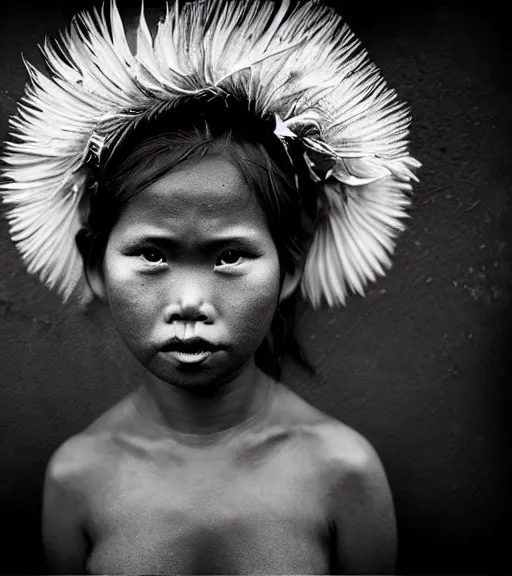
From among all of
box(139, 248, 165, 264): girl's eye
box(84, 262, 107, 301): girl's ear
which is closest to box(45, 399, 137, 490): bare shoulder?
box(84, 262, 107, 301): girl's ear

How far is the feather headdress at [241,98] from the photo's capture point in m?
1.28

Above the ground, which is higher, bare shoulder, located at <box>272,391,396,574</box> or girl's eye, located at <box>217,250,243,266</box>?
girl's eye, located at <box>217,250,243,266</box>

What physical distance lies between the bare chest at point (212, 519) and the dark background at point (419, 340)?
307 millimetres

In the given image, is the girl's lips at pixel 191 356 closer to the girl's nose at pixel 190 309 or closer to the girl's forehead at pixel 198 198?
the girl's nose at pixel 190 309

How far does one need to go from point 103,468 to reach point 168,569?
185mm

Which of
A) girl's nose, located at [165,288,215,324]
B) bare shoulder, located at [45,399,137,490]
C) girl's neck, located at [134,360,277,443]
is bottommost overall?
bare shoulder, located at [45,399,137,490]

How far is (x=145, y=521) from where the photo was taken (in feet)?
4.49

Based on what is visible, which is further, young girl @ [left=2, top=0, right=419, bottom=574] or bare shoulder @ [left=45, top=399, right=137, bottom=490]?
bare shoulder @ [left=45, top=399, right=137, bottom=490]

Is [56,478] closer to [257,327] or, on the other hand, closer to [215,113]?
[257,327]

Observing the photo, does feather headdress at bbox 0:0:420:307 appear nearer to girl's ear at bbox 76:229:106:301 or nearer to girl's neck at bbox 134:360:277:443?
girl's ear at bbox 76:229:106:301

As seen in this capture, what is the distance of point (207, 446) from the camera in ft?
4.60

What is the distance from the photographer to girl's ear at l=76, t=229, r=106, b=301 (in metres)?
1.37

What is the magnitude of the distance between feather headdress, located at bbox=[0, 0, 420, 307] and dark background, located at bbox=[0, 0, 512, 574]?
0.72 ft

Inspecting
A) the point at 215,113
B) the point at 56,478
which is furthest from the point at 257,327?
the point at 56,478
